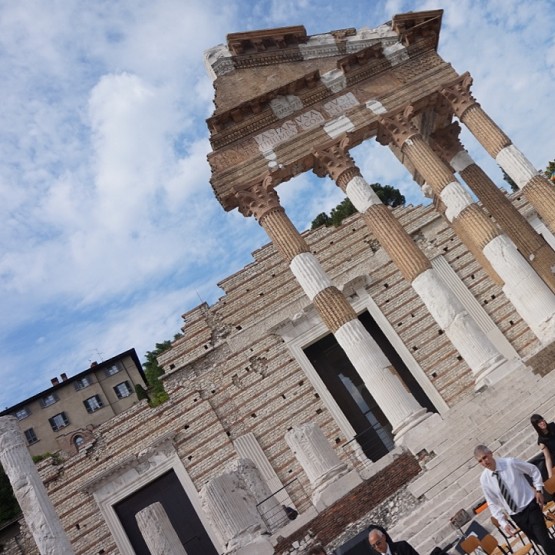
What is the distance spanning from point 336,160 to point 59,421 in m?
28.6

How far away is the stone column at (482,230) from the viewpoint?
11.6m

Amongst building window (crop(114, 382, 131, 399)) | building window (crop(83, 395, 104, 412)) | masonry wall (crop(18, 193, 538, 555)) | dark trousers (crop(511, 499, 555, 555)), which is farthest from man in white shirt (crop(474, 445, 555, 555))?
building window (crop(83, 395, 104, 412))

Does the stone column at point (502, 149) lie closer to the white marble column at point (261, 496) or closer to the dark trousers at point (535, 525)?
the white marble column at point (261, 496)

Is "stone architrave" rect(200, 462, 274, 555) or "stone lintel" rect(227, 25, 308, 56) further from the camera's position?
"stone lintel" rect(227, 25, 308, 56)

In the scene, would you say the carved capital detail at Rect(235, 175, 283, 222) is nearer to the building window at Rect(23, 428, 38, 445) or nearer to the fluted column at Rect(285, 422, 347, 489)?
the fluted column at Rect(285, 422, 347, 489)

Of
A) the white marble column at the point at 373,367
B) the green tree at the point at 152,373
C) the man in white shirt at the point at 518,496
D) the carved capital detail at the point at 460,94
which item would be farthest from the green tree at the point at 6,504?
the carved capital detail at the point at 460,94

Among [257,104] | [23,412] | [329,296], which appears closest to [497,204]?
[329,296]

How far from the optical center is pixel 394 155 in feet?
51.0

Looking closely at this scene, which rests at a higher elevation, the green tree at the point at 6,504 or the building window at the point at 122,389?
the building window at the point at 122,389

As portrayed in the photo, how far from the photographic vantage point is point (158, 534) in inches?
359

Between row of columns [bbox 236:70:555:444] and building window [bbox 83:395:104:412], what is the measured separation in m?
26.3

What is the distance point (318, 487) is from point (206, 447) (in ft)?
19.6

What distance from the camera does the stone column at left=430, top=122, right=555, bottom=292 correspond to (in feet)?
44.2

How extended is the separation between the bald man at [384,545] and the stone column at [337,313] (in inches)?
223
